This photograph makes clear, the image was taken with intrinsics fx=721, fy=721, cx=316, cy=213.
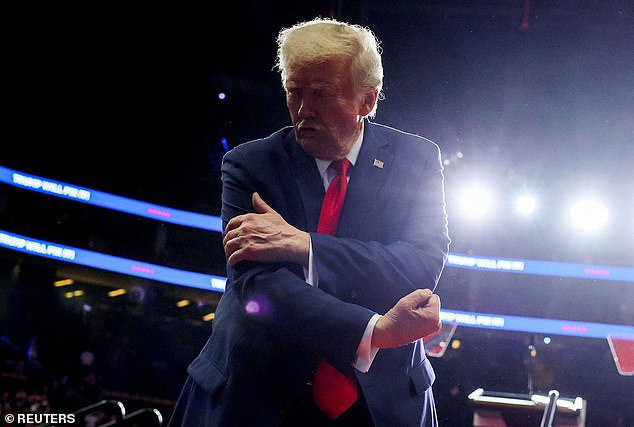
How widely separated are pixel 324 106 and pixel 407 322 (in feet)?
1.75

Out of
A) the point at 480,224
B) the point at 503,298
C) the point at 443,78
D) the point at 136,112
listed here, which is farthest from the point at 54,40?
the point at 503,298

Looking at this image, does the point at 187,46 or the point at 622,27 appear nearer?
the point at 622,27

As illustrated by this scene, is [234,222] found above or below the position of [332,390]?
above

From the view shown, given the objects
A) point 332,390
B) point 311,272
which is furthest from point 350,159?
point 332,390

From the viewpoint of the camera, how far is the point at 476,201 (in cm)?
819

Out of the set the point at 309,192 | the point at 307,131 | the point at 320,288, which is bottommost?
the point at 320,288

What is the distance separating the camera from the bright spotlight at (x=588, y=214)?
8055 mm

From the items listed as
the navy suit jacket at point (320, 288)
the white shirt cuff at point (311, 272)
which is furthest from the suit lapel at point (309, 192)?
the white shirt cuff at point (311, 272)

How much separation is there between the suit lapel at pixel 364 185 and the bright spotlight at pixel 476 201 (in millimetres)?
6563

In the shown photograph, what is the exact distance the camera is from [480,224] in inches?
324

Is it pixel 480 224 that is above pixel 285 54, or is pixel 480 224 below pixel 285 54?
below

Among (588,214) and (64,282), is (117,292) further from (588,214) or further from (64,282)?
(588,214)

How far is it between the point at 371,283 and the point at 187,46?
259 inches

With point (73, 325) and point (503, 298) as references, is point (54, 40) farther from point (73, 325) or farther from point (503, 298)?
point (503, 298)
